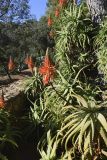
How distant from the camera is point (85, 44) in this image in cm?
929

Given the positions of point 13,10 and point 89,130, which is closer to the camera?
point 89,130

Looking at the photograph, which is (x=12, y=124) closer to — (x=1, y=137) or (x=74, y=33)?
(x=1, y=137)

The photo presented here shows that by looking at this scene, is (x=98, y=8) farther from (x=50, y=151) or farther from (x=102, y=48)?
(x=50, y=151)

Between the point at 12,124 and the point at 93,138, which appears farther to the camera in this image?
the point at 12,124

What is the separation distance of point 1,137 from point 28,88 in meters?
2.44

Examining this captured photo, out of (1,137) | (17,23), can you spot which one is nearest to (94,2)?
(1,137)

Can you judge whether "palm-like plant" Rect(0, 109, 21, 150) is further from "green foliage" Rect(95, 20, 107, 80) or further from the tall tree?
the tall tree

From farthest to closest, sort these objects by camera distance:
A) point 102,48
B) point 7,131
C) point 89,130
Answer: point 102,48 < point 7,131 < point 89,130

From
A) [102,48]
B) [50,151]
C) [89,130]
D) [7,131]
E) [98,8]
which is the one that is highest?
[98,8]

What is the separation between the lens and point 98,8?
29.7 ft

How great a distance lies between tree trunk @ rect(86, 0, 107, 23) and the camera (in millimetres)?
9023

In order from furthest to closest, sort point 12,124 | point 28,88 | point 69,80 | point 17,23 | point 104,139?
1. point 17,23
2. point 28,88
3. point 69,80
4. point 12,124
5. point 104,139

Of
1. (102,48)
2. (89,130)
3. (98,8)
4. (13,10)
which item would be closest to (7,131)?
(89,130)

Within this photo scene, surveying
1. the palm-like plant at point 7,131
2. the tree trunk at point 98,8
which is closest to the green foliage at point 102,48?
the tree trunk at point 98,8
